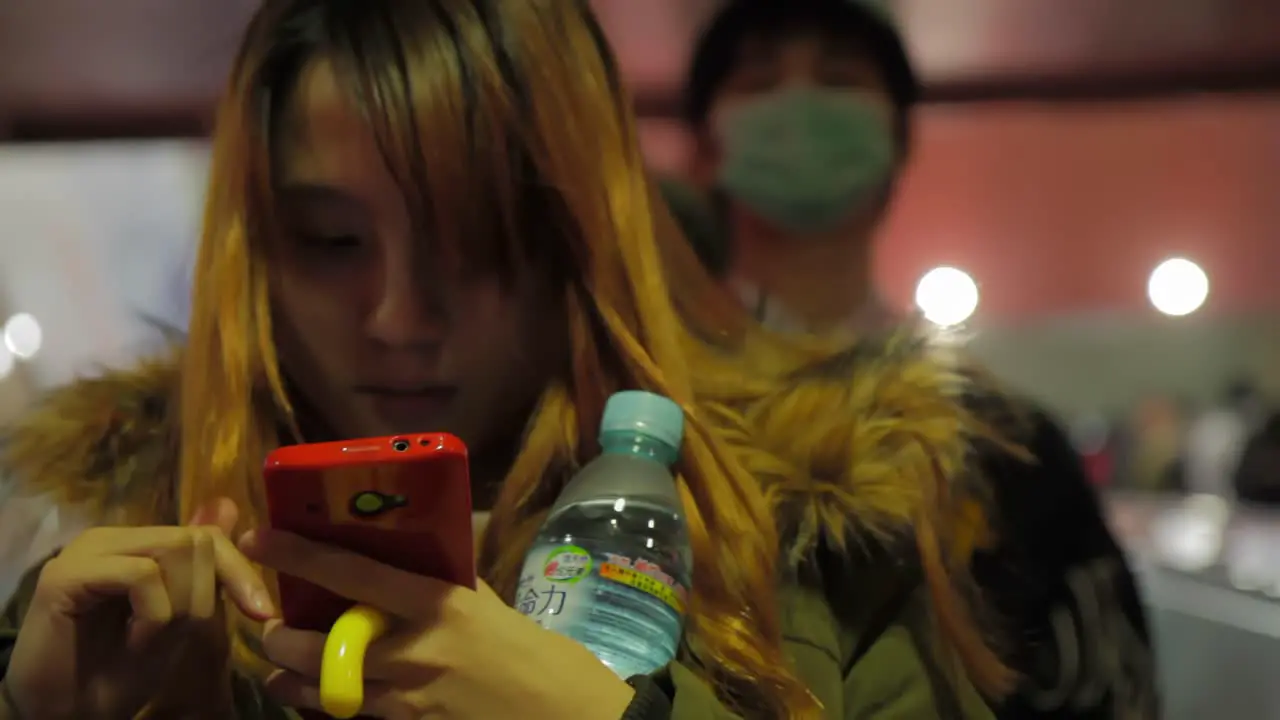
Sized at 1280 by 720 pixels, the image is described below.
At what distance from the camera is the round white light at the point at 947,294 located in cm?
77

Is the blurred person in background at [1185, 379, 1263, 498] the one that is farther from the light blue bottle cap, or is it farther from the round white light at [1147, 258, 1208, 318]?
the light blue bottle cap

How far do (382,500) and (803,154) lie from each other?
473 millimetres

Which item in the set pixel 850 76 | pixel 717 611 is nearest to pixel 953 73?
pixel 850 76

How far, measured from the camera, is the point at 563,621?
15.7 inches

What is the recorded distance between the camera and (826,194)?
28.4 inches

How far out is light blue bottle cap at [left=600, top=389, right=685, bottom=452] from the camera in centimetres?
45

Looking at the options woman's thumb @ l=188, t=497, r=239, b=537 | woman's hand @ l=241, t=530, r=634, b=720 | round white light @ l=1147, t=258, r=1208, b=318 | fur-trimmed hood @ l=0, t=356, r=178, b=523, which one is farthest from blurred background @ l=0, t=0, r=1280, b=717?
woman's hand @ l=241, t=530, r=634, b=720

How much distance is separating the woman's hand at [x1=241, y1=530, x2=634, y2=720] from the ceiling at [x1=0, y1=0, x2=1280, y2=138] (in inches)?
17.9

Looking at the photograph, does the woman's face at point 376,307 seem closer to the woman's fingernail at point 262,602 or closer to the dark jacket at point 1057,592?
the woman's fingernail at point 262,602

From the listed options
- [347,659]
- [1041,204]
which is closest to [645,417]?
[347,659]

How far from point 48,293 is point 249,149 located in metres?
0.39

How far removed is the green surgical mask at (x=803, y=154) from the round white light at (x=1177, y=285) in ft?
0.80

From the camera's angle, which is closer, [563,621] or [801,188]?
[563,621]

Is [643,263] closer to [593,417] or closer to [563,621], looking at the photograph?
[593,417]
